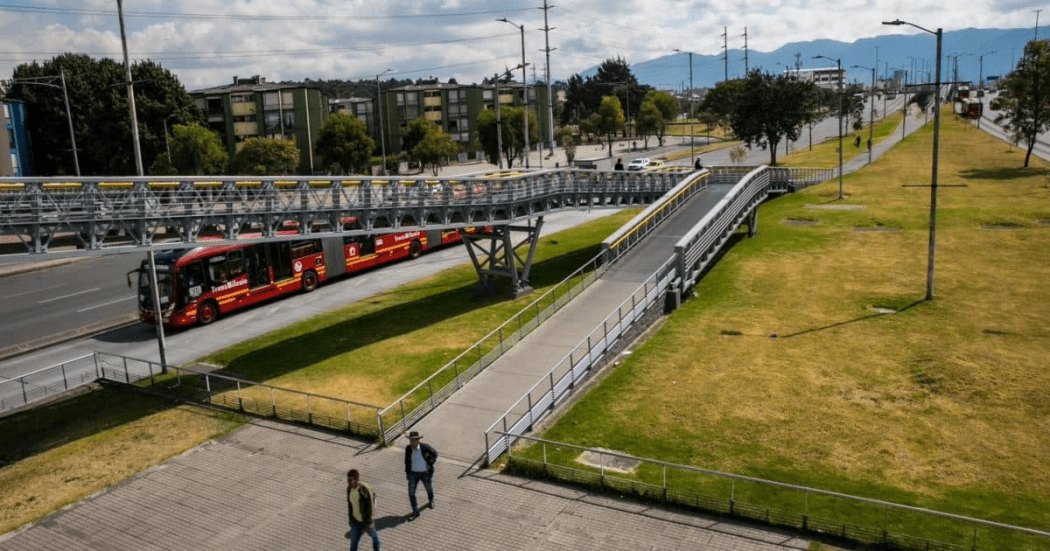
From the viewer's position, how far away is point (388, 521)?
15.2m

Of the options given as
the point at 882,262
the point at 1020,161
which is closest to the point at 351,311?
the point at 882,262

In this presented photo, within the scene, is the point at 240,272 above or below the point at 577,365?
above

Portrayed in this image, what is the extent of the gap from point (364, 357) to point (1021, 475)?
1913 centimetres

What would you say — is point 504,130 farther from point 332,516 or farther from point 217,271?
point 332,516

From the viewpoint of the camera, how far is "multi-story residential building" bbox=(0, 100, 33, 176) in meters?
67.8

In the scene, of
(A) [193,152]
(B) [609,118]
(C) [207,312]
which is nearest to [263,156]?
(A) [193,152]

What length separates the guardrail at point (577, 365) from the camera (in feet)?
61.1

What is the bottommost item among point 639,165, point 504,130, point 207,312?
point 207,312

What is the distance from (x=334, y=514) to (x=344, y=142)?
61.6 m

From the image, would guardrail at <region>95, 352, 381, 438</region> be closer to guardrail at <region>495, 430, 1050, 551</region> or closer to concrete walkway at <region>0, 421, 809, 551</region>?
concrete walkway at <region>0, 421, 809, 551</region>

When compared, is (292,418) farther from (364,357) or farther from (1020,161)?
(1020,161)

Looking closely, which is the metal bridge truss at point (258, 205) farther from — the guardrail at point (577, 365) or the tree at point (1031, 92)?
the tree at point (1031, 92)

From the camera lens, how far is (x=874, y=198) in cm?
5119

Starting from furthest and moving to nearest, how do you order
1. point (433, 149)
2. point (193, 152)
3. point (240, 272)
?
1. point (433, 149)
2. point (193, 152)
3. point (240, 272)
